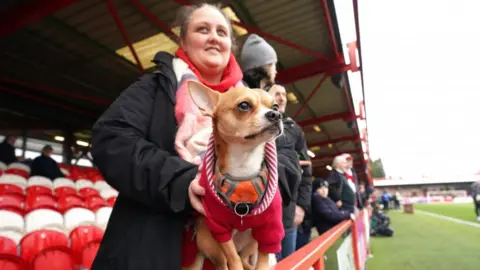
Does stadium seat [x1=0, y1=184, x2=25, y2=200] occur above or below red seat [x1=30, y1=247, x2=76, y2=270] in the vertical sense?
above

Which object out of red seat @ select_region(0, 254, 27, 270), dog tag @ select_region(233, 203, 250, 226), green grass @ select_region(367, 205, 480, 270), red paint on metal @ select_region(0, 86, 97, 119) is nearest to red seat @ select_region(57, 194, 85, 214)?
red seat @ select_region(0, 254, 27, 270)

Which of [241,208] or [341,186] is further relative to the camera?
[341,186]

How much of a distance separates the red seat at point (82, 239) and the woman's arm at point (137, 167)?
208 centimetres

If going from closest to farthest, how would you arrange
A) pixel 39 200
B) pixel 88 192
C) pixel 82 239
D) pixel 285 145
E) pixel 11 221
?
1. pixel 285 145
2. pixel 82 239
3. pixel 11 221
4. pixel 39 200
5. pixel 88 192

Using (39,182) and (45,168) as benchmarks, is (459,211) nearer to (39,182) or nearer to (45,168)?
(45,168)

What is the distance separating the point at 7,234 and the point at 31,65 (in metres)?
6.81

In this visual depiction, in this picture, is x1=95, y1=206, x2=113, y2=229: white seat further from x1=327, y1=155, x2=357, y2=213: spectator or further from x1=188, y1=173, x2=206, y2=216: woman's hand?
x1=188, y1=173, x2=206, y2=216: woman's hand

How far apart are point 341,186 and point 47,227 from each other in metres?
3.64

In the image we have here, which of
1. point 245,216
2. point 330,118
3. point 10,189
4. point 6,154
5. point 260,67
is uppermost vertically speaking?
point 330,118

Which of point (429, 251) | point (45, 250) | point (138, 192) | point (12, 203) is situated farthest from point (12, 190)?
point (429, 251)

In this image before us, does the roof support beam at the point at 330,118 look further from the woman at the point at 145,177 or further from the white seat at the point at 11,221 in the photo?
the woman at the point at 145,177

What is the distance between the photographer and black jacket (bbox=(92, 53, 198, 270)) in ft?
2.49

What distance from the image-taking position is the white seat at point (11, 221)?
10.1ft

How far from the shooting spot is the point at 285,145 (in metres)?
1.08
